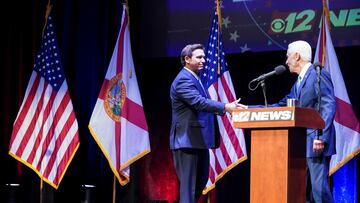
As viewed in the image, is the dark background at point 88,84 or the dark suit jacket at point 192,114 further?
the dark background at point 88,84

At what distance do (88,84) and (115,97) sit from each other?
2.79 ft

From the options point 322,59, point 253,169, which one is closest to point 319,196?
point 253,169

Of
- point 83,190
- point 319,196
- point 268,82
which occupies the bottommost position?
point 83,190

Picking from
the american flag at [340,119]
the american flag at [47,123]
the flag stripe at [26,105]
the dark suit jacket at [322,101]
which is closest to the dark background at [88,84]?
the american flag at [47,123]

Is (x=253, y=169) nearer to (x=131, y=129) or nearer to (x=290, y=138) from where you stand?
(x=290, y=138)

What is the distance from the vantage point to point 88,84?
7320 millimetres

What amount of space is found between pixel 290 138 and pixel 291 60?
1.20 meters

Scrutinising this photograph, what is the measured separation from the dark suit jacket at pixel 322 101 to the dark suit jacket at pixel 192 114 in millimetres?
628

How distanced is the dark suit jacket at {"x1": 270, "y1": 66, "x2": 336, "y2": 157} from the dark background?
284 centimetres

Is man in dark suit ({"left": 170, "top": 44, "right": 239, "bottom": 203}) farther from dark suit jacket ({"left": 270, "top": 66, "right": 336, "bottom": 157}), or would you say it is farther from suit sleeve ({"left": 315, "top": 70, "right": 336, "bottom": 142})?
suit sleeve ({"left": 315, "top": 70, "right": 336, "bottom": 142})

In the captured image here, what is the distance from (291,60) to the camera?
14.9 feet

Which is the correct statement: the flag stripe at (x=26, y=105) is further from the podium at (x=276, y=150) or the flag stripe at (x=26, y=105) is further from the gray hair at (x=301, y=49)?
the podium at (x=276, y=150)

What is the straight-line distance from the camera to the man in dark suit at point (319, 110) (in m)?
4.30

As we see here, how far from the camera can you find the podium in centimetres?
345
